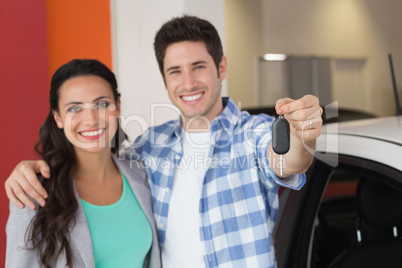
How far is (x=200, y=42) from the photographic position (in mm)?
2031

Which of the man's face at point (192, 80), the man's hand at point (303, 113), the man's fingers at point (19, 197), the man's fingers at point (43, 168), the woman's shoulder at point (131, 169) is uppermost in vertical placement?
the man's face at point (192, 80)

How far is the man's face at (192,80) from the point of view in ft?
6.41

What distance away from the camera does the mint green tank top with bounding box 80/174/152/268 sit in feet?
Answer: 5.58

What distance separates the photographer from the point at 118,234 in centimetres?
173

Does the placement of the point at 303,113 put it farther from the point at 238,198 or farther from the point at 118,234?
the point at 118,234

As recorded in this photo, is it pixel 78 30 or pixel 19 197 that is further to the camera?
pixel 78 30

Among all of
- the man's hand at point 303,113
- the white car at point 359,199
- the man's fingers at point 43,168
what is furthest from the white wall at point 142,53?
the man's hand at point 303,113

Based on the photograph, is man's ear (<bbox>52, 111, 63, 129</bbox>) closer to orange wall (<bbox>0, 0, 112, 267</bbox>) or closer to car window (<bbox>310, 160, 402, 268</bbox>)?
car window (<bbox>310, 160, 402, 268</bbox>)

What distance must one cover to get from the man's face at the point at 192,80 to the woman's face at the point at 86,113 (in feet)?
1.03

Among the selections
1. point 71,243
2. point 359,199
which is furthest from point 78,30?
point 359,199

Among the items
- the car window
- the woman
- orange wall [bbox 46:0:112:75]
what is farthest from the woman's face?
orange wall [bbox 46:0:112:75]

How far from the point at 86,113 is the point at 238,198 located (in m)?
0.66

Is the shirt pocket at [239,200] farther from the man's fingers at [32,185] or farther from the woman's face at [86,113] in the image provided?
the man's fingers at [32,185]

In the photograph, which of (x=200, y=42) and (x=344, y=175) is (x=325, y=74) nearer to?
(x=344, y=175)
